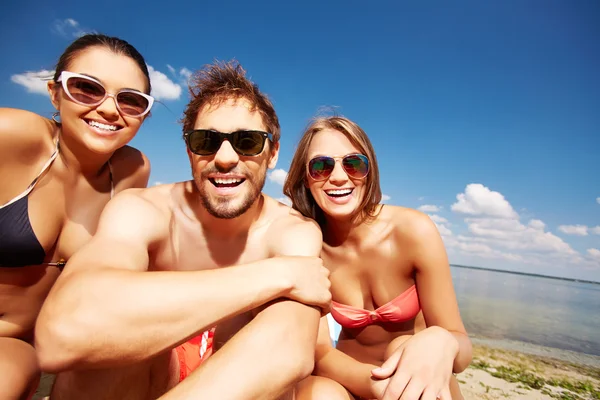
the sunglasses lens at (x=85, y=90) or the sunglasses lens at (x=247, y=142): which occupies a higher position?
the sunglasses lens at (x=85, y=90)

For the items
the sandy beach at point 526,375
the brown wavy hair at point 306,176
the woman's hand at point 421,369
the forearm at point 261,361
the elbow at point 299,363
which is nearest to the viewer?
the forearm at point 261,361

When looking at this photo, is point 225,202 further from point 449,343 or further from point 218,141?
point 449,343

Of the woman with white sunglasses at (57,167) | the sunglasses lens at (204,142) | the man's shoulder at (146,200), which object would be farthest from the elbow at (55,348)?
the sunglasses lens at (204,142)

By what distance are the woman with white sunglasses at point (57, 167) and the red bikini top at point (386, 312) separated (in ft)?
7.96

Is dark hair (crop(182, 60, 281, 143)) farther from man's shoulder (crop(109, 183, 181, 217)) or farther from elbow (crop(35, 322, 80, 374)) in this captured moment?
elbow (crop(35, 322, 80, 374))

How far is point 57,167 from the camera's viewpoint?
2717 mm

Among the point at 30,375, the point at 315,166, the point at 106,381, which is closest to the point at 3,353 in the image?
the point at 30,375

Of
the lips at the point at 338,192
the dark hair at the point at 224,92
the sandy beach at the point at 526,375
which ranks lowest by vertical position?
the sandy beach at the point at 526,375

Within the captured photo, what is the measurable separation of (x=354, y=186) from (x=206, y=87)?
1609 millimetres

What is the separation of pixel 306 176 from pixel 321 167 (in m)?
0.30

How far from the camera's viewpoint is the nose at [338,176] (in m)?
3.02

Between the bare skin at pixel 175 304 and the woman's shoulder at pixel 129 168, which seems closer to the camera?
the bare skin at pixel 175 304

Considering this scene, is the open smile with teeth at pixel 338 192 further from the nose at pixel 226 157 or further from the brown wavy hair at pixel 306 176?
→ the nose at pixel 226 157

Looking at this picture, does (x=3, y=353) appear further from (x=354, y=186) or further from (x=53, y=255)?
(x=354, y=186)
